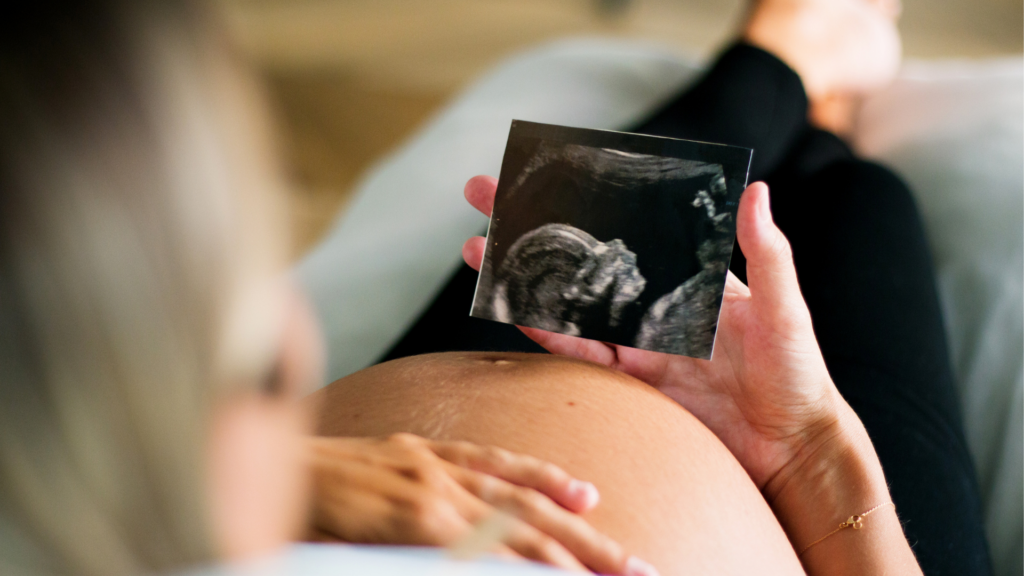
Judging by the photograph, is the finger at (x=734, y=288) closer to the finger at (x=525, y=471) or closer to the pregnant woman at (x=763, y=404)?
the pregnant woman at (x=763, y=404)

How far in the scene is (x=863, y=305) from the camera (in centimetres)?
81

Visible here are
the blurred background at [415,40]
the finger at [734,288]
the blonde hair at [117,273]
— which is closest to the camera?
the blonde hair at [117,273]

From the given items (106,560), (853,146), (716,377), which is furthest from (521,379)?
(853,146)

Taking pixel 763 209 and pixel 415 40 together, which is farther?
pixel 415 40

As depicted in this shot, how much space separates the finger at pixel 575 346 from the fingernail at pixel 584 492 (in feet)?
0.90

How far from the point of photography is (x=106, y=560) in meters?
0.30

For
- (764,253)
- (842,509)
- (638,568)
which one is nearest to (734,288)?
(764,253)

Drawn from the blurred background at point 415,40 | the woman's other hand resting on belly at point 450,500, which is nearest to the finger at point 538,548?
the woman's other hand resting on belly at point 450,500

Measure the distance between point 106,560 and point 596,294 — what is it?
416mm

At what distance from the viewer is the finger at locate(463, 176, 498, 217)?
26.9 inches

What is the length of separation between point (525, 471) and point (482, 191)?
0.32 metres

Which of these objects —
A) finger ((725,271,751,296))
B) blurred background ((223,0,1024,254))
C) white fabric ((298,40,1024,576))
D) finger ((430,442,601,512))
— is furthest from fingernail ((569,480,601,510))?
blurred background ((223,0,1024,254))

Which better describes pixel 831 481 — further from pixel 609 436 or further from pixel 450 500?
pixel 450 500

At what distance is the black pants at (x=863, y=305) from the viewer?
691 mm
